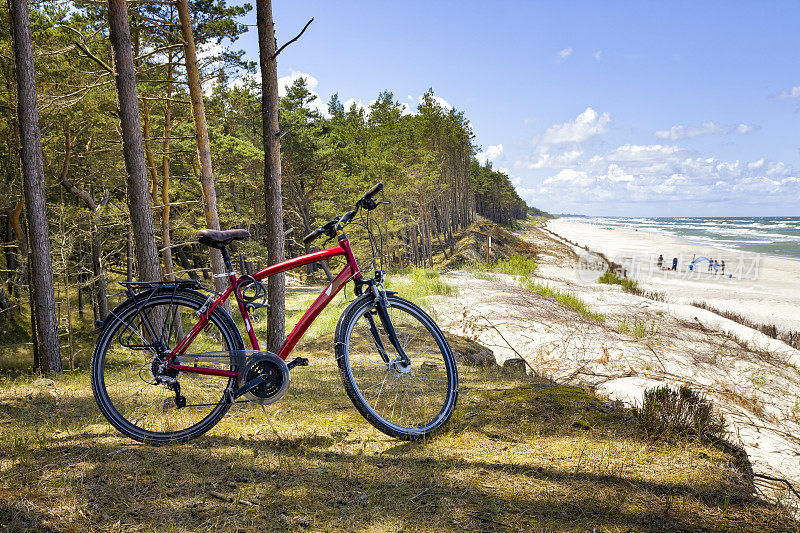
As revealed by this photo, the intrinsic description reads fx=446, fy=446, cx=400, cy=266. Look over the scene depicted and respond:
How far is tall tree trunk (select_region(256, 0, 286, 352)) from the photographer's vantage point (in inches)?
260

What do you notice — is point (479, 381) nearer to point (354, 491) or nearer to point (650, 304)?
point (354, 491)

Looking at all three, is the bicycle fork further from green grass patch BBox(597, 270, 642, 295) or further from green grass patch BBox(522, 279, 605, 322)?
green grass patch BBox(597, 270, 642, 295)

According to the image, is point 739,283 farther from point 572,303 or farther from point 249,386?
point 249,386

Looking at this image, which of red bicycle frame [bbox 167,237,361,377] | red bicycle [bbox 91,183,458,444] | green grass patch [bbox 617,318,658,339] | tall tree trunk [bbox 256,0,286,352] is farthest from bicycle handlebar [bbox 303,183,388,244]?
green grass patch [bbox 617,318,658,339]

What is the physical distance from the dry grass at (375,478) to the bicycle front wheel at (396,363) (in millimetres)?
191

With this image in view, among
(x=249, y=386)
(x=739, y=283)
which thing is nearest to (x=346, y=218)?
(x=249, y=386)

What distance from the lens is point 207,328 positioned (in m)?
3.60

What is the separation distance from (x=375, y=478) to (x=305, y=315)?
1.32 meters

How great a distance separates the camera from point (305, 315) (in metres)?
3.51

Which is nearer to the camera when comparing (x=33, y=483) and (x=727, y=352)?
(x=33, y=483)

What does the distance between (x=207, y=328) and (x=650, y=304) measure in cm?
1388

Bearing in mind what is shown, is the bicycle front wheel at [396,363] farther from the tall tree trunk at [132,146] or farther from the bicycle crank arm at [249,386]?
the tall tree trunk at [132,146]

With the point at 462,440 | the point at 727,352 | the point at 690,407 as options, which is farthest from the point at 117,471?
the point at 727,352

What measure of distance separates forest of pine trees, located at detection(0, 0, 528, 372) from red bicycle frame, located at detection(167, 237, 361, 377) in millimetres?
1659
